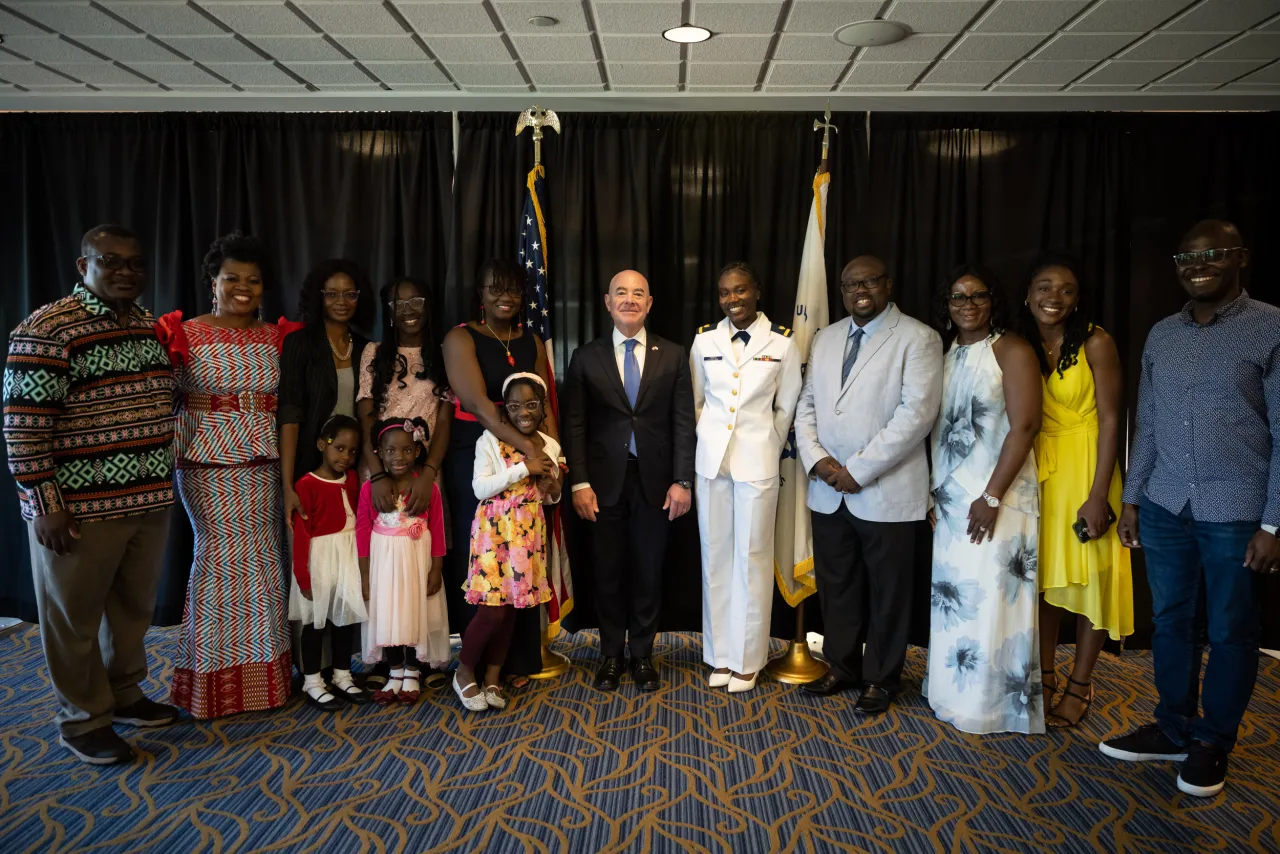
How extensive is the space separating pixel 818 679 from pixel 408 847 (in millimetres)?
1937

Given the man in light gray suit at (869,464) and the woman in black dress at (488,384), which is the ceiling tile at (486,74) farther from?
the man in light gray suit at (869,464)

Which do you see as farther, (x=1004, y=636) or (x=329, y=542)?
(x=329, y=542)

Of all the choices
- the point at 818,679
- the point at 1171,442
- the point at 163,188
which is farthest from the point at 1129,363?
the point at 163,188

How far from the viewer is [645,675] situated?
139 inches

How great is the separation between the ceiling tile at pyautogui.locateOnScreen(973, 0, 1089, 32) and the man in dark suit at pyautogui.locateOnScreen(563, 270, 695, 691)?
1834 millimetres

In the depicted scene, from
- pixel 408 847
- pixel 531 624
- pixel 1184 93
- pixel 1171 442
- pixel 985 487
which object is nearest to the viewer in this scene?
pixel 408 847

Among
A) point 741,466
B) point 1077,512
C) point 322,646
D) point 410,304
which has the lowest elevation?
point 322,646

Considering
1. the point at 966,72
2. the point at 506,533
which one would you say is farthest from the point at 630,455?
the point at 966,72

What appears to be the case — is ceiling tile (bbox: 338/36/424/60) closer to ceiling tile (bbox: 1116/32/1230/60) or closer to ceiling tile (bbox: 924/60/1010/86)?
ceiling tile (bbox: 924/60/1010/86)

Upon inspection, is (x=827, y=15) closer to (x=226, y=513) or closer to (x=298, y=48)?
(x=298, y=48)

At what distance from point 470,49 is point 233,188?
5.34 ft

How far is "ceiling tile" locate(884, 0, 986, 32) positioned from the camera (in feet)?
10.5

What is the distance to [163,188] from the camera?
4367mm

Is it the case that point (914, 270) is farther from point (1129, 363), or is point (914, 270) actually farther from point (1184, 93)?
point (1184, 93)
